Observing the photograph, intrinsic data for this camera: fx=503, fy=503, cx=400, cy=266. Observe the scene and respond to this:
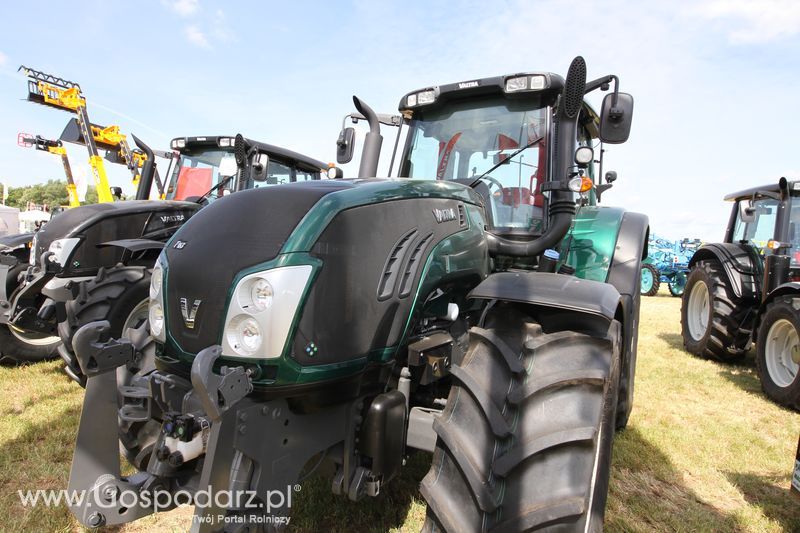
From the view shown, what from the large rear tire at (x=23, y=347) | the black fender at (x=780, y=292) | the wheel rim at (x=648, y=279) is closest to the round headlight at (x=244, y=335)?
the large rear tire at (x=23, y=347)

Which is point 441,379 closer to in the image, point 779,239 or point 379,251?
point 379,251

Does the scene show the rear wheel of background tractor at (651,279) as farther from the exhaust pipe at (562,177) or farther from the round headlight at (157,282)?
the round headlight at (157,282)

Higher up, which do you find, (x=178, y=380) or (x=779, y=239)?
(x=779, y=239)

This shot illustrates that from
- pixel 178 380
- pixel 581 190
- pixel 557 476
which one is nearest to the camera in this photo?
pixel 557 476

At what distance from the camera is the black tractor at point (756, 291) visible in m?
4.89

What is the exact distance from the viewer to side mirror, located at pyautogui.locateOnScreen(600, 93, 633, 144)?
267 centimetres

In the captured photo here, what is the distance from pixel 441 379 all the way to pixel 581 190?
123 cm

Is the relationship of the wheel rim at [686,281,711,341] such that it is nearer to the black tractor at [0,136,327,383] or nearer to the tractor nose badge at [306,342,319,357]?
the black tractor at [0,136,327,383]

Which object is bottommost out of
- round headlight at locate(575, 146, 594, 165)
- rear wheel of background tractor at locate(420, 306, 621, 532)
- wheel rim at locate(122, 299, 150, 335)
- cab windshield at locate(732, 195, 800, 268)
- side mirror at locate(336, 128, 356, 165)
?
wheel rim at locate(122, 299, 150, 335)

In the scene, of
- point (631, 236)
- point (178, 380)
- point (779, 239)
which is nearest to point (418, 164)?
point (631, 236)

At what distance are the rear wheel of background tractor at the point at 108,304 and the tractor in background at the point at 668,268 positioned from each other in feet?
47.9

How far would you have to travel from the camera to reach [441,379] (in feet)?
7.86

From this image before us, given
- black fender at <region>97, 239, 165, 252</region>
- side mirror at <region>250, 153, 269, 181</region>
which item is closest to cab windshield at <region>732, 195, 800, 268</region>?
side mirror at <region>250, 153, 269, 181</region>

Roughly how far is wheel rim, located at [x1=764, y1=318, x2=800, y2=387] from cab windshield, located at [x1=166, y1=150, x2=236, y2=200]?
253 inches
